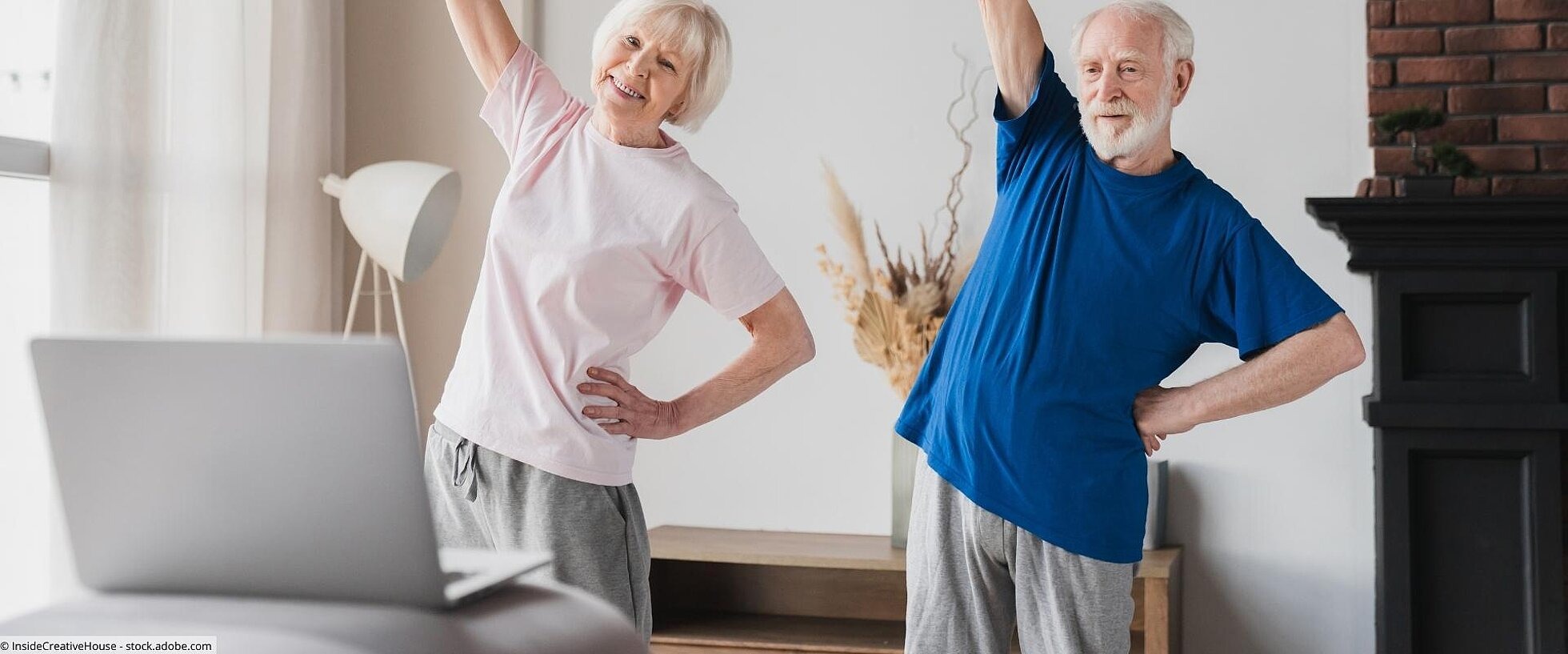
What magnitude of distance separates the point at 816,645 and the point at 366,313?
1.72 m

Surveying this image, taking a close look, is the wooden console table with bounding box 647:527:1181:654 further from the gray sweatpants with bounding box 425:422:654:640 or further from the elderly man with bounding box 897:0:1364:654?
the gray sweatpants with bounding box 425:422:654:640

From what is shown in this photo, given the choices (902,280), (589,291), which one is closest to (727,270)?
(589,291)

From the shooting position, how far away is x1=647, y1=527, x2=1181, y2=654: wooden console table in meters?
3.23

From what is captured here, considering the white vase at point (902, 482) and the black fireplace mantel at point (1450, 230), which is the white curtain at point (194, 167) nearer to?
the white vase at point (902, 482)

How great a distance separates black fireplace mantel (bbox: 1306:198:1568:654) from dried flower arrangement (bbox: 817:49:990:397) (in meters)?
0.93

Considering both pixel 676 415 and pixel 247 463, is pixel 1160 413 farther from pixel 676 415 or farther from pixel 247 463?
pixel 247 463

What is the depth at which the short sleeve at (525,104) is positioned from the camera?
1886 mm

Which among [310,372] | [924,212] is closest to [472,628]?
[310,372]

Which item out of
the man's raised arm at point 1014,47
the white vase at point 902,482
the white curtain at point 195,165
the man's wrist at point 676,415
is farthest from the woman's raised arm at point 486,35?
the white vase at point 902,482

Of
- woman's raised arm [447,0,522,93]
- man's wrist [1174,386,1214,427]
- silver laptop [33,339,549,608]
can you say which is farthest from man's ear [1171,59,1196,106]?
silver laptop [33,339,549,608]

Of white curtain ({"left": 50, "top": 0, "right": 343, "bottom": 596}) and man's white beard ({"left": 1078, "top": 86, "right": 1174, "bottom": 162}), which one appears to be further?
white curtain ({"left": 50, "top": 0, "right": 343, "bottom": 596})

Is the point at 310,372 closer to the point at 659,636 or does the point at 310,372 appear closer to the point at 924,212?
the point at 659,636

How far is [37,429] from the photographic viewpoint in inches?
109

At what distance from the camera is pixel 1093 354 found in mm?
1854
